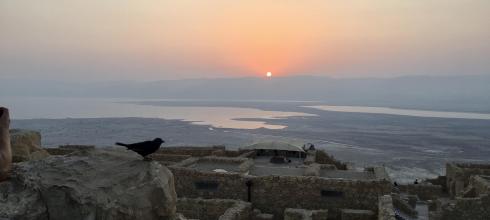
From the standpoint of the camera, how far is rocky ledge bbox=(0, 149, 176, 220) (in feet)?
20.6

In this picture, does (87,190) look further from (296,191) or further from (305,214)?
(296,191)

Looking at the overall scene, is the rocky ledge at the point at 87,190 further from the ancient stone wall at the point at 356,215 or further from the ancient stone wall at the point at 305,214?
the ancient stone wall at the point at 356,215

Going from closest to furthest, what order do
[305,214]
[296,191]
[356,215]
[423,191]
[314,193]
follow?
1. [305,214]
2. [356,215]
3. [314,193]
4. [296,191]
5. [423,191]

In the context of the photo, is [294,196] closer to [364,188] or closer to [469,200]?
[364,188]

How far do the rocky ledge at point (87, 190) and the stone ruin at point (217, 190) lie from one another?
0.01m

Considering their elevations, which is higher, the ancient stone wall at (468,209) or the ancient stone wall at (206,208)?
the ancient stone wall at (206,208)

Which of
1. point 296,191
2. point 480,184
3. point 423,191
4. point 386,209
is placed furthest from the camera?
point 423,191

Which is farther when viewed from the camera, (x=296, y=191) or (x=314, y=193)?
(x=296, y=191)

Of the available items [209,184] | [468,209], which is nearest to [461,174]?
[468,209]

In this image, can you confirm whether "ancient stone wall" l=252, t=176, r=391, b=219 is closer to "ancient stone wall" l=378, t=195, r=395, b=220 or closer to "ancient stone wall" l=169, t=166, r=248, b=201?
"ancient stone wall" l=169, t=166, r=248, b=201

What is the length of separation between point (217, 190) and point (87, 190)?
13.0 meters

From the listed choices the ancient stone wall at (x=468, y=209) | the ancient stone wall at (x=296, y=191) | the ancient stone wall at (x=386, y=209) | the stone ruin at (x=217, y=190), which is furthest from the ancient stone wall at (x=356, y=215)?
the ancient stone wall at (x=468, y=209)

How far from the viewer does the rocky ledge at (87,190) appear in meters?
6.27

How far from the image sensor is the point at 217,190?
1923 centimetres
